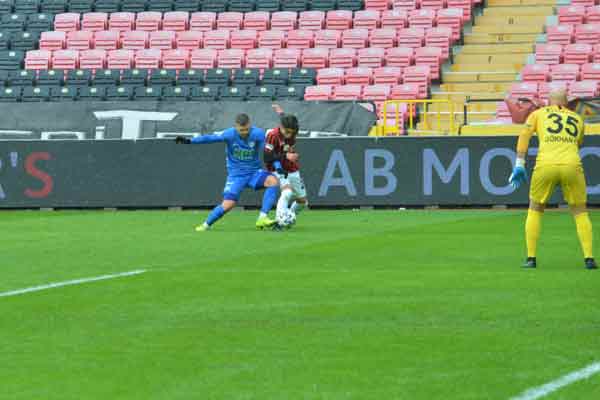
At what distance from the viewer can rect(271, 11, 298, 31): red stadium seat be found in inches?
1447

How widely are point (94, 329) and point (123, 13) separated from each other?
30.3 meters

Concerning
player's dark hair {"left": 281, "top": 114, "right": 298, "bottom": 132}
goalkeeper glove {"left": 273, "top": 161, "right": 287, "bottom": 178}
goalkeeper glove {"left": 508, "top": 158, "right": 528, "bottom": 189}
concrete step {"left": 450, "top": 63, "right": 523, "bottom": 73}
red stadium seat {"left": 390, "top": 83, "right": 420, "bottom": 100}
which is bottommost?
red stadium seat {"left": 390, "top": 83, "right": 420, "bottom": 100}

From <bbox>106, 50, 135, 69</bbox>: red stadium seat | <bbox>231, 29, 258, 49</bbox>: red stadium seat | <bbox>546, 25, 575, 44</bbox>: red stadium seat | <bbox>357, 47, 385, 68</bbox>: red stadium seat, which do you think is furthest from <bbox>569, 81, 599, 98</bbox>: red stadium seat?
<bbox>106, 50, 135, 69</bbox>: red stadium seat

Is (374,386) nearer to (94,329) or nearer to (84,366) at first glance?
(84,366)

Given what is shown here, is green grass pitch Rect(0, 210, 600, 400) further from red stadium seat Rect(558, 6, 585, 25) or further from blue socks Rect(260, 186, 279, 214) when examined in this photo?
red stadium seat Rect(558, 6, 585, 25)

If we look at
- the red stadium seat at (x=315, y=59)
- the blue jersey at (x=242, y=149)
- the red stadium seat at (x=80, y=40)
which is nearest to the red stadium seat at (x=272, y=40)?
the red stadium seat at (x=315, y=59)

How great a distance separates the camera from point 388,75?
33.6 meters

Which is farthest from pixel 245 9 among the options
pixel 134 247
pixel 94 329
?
pixel 94 329

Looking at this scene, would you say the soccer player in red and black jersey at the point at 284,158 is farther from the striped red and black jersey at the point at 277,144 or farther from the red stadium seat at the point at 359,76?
the red stadium seat at the point at 359,76

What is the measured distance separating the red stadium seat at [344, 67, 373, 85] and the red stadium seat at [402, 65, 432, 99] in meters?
0.89

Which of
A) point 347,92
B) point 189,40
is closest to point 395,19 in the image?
point 347,92

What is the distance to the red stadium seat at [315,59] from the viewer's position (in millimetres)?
34931

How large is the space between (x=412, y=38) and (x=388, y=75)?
1.91m

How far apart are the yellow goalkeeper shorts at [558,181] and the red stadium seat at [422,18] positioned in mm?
22634
